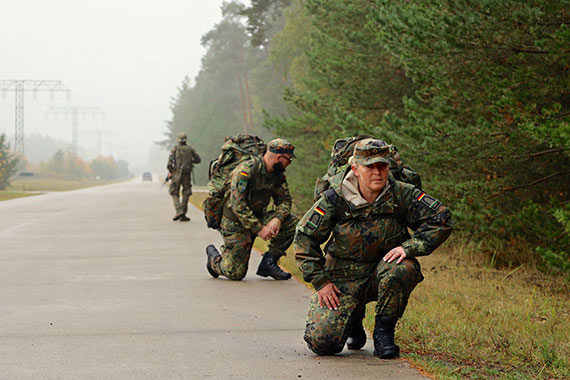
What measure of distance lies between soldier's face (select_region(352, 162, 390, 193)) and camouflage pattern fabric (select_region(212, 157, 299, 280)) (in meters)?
3.48

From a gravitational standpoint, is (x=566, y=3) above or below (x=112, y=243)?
above

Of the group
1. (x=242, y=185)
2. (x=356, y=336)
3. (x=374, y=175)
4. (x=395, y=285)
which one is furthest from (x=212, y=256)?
(x=374, y=175)

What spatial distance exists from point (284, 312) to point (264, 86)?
162 ft

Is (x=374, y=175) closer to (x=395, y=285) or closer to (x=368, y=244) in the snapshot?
(x=368, y=244)

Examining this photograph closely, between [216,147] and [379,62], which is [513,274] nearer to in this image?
[379,62]

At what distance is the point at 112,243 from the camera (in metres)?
14.1

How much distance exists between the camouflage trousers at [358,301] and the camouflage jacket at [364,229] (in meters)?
0.08

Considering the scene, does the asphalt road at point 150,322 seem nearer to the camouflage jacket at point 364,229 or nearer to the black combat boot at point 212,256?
the black combat boot at point 212,256

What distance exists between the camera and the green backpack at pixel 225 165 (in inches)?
345

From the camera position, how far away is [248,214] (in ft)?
27.5

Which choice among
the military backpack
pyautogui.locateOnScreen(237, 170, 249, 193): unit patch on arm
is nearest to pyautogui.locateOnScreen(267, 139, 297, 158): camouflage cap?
pyautogui.locateOnScreen(237, 170, 249, 193): unit patch on arm

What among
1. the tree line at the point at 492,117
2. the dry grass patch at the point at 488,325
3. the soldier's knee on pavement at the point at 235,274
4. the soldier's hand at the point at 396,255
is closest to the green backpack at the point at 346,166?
the soldier's hand at the point at 396,255

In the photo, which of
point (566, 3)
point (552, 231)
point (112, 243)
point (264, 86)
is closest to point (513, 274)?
point (552, 231)

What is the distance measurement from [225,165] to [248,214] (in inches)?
32.1
